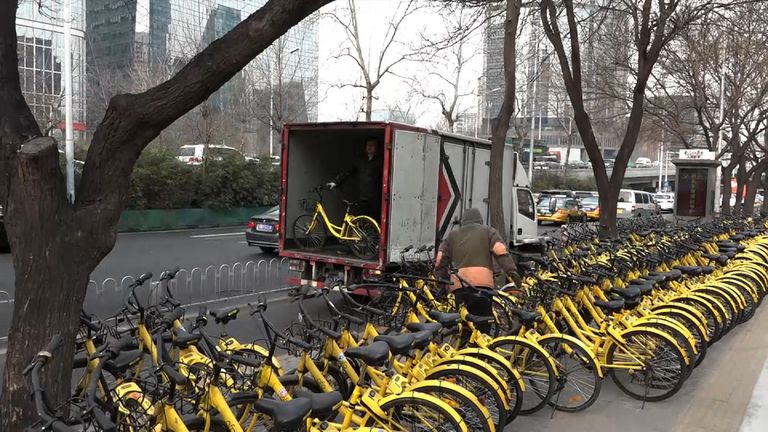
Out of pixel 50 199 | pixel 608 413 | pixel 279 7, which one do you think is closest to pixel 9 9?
pixel 50 199

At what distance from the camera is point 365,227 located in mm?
9555

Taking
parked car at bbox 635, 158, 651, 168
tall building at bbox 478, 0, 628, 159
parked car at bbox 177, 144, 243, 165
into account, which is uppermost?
tall building at bbox 478, 0, 628, 159

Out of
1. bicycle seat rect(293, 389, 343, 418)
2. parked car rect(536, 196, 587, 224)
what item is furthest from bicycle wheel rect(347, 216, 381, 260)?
parked car rect(536, 196, 587, 224)

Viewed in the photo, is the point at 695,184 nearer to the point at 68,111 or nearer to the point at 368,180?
the point at 368,180

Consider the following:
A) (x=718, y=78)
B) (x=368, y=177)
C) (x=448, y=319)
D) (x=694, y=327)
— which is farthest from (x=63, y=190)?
(x=718, y=78)

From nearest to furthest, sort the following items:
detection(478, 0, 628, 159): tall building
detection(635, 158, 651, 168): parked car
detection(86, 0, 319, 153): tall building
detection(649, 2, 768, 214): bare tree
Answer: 1. detection(478, 0, 628, 159): tall building
2. detection(649, 2, 768, 214): bare tree
3. detection(86, 0, 319, 153): tall building
4. detection(635, 158, 651, 168): parked car

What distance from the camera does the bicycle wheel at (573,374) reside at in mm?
4941

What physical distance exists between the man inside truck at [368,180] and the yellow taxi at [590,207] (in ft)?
63.2

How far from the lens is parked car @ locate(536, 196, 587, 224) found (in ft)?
87.9

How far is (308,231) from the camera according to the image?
9.80m

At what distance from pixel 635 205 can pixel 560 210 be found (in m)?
5.45

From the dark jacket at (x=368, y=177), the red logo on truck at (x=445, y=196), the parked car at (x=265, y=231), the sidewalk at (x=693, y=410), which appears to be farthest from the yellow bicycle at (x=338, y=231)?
the parked car at (x=265, y=231)

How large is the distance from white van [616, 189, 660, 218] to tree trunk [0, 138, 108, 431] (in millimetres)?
28693

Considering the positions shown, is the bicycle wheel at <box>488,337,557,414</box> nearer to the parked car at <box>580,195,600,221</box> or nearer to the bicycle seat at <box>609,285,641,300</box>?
the bicycle seat at <box>609,285,641,300</box>
